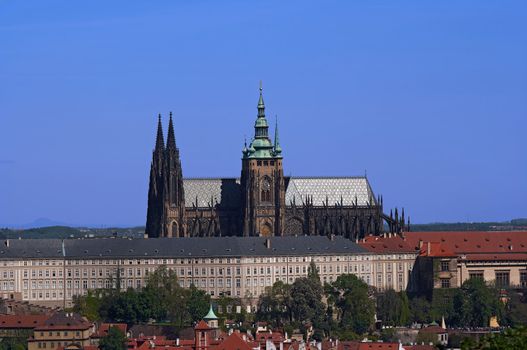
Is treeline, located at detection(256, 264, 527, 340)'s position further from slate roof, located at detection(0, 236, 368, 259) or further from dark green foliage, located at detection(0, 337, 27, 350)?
dark green foliage, located at detection(0, 337, 27, 350)

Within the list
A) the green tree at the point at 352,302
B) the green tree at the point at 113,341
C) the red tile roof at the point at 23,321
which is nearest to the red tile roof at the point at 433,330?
the green tree at the point at 352,302

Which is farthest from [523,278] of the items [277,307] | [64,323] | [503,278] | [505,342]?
[505,342]

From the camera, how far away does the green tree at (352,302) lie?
16800cm

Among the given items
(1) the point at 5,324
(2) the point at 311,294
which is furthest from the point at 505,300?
(1) the point at 5,324

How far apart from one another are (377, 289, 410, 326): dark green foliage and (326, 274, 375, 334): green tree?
1482 millimetres

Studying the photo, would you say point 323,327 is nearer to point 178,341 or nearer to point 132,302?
point 132,302

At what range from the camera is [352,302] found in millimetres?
172375

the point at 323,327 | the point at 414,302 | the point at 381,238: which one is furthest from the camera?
the point at 381,238

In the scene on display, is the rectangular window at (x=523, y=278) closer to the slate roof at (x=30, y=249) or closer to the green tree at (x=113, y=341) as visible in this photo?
the slate roof at (x=30, y=249)

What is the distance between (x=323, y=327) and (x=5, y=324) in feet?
82.2

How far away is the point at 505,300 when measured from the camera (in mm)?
183750

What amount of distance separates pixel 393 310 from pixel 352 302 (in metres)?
5.23

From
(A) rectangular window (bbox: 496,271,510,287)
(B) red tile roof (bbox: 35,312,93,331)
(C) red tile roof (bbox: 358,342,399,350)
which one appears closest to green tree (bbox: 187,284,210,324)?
(B) red tile roof (bbox: 35,312,93,331)

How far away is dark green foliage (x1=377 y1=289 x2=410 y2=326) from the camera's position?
174750 millimetres
